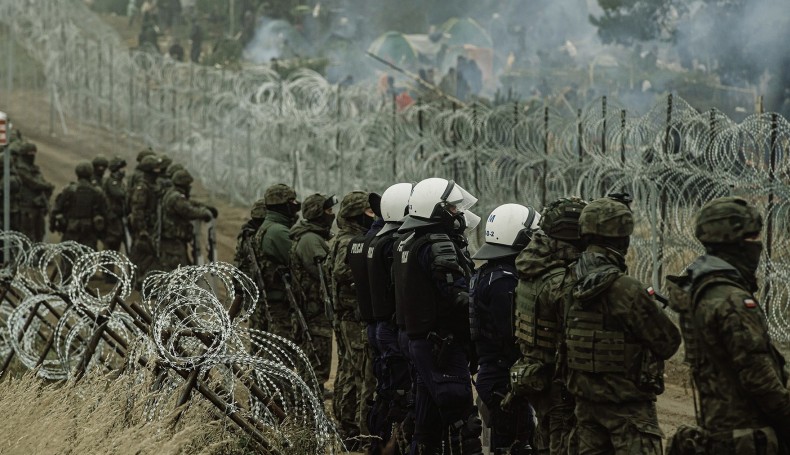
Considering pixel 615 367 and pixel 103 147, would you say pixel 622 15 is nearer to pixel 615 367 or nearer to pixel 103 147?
pixel 103 147

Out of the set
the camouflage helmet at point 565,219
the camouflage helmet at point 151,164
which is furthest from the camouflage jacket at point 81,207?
the camouflage helmet at point 565,219

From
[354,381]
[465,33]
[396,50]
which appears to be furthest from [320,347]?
[465,33]

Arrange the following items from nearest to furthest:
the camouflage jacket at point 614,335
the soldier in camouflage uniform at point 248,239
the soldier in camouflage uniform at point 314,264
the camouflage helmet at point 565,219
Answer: the camouflage jacket at point 614,335, the camouflage helmet at point 565,219, the soldier in camouflage uniform at point 314,264, the soldier in camouflage uniform at point 248,239

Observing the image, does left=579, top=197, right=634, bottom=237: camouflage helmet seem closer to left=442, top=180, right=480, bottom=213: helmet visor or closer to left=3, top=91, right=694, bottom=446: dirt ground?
left=442, top=180, right=480, bottom=213: helmet visor

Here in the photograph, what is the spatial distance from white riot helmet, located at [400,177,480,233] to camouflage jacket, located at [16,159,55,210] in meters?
11.0

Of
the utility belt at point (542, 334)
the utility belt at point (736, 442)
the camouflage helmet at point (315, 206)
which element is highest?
the camouflage helmet at point (315, 206)

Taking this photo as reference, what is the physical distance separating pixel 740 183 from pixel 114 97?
21.5 meters

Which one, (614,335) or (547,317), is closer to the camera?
(614,335)

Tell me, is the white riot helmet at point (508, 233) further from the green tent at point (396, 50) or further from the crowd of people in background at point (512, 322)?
the green tent at point (396, 50)

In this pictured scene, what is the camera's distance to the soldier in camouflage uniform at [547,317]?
5.81m

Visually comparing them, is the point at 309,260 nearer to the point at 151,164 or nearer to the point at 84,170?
the point at 151,164

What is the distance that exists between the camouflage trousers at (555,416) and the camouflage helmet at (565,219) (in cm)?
70

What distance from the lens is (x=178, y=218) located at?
14.4m

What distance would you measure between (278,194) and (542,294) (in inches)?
165
